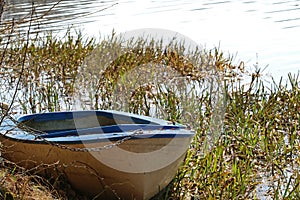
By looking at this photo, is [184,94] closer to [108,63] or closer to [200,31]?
[108,63]

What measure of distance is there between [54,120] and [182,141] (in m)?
1.35

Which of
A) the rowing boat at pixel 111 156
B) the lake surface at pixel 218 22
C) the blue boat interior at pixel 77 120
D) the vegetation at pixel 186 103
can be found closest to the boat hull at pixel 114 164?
the rowing boat at pixel 111 156

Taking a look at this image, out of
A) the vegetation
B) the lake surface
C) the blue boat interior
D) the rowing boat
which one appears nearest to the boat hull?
the rowing boat

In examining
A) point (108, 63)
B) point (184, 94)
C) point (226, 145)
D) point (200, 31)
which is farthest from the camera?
point (200, 31)

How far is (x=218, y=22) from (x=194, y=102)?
7610 millimetres

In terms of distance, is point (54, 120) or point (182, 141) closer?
point (182, 141)

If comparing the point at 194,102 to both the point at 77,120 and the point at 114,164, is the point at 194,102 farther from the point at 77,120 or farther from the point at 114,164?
the point at 114,164

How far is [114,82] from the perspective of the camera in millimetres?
7457

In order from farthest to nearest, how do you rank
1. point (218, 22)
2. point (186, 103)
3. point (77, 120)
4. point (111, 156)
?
point (218, 22) → point (186, 103) → point (77, 120) → point (111, 156)

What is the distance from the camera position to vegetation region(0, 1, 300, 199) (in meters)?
4.41

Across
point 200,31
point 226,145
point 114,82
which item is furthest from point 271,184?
point 200,31

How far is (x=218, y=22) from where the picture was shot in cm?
1374

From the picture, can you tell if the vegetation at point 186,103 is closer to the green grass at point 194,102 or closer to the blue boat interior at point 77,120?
the green grass at point 194,102

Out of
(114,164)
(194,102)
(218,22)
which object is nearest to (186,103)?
(194,102)
